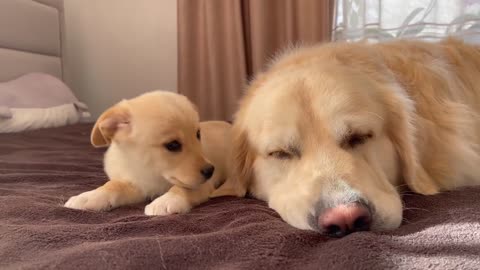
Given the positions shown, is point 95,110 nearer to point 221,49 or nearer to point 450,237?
point 221,49

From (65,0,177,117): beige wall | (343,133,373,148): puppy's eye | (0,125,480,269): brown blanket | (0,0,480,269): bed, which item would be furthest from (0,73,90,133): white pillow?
(343,133,373,148): puppy's eye

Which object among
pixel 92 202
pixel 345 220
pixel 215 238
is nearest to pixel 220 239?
pixel 215 238

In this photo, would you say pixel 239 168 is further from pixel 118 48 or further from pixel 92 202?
pixel 118 48

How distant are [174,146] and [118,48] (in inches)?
117

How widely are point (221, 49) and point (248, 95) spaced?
1835 mm

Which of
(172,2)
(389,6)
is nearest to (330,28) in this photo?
(389,6)

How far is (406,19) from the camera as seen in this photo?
2693 mm

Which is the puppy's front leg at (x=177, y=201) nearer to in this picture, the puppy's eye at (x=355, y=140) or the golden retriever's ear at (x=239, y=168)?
the golden retriever's ear at (x=239, y=168)

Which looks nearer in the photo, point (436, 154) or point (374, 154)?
point (374, 154)

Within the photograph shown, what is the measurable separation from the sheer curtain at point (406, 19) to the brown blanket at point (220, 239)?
1.60 metres

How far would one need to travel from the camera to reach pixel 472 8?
2.50 m

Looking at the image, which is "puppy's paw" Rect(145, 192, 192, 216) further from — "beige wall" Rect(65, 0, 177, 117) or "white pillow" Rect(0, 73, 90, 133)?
A: "beige wall" Rect(65, 0, 177, 117)

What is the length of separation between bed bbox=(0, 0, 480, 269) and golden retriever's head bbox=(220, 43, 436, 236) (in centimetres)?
5

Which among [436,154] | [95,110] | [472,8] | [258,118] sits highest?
[472,8]
